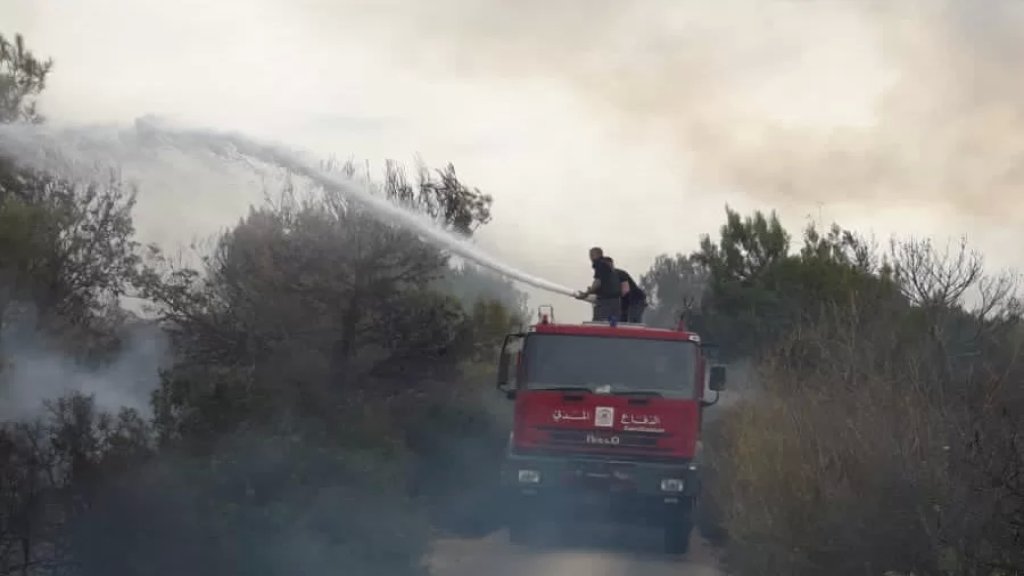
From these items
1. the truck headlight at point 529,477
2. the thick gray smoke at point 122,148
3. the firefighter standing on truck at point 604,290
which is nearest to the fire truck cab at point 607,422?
the truck headlight at point 529,477

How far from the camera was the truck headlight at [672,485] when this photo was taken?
15.1 metres

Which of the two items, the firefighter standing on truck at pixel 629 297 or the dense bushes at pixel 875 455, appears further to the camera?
the firefighter standing on truck at pixel 629 297

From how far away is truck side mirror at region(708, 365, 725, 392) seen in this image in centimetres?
1541

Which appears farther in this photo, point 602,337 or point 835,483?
point 602,337

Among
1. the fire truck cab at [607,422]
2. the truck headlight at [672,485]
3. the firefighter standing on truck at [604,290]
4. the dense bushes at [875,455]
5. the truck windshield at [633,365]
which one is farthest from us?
the firefighter standing on truck at [604,290]

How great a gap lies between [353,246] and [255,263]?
176 cm

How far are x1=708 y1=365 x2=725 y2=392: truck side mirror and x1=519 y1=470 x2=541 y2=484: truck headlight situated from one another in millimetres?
2286

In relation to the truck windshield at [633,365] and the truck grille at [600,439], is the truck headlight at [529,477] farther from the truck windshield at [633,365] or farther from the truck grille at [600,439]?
the truck windshield at [633,365]

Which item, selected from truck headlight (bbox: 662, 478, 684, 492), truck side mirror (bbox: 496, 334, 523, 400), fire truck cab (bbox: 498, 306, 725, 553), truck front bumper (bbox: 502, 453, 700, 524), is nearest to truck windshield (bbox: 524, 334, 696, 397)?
fire truck cab (bbox: 498, 306, 725, 553)

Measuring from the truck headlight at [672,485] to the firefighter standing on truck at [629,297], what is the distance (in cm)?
275

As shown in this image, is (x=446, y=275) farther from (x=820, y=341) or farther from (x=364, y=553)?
(x=364, y=553)

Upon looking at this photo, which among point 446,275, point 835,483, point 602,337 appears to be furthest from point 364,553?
point 446,275

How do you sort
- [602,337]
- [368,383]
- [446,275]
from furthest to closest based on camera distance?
[446,275]
[368,383]
[602,337]

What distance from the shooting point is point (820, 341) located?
52.7 feet
